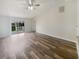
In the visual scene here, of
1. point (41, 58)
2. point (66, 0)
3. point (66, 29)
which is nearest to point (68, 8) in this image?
point (66, 0)

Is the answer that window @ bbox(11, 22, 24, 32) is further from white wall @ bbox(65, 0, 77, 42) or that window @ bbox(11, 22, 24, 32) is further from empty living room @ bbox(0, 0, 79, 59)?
white wall @ bbox(65, 0, 77, 42)

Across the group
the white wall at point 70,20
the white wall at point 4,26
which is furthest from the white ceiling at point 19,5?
the white wall at point 4,26

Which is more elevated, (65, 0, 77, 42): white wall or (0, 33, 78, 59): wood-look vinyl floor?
(65, 0, 77, 42): white wall

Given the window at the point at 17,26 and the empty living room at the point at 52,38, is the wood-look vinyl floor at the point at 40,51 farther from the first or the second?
the window at the point at 17,26

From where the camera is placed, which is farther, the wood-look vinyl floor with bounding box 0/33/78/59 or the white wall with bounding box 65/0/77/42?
the white wall with bounding box 65/0/77/42

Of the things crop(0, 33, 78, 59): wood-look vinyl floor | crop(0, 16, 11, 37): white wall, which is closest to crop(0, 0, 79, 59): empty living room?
crop(0, 33, 78, 59): wood-look vinyl floor

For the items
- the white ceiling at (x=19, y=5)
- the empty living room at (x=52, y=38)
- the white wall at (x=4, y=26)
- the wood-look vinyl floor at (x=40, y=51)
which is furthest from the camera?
the white wall at (x=4, y=26)

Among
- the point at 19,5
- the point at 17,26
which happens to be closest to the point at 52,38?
the point at 19,5

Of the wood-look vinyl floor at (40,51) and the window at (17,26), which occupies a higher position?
the window at (17,26)

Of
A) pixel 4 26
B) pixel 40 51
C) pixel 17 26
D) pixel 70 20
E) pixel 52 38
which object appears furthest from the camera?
pixel 17 26

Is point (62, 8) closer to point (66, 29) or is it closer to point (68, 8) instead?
point (68, 8)

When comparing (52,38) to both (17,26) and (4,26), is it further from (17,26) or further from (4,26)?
(17,26)

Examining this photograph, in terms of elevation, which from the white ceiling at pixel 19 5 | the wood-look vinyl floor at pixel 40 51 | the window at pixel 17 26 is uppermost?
the white ceiling at pixel 19 5

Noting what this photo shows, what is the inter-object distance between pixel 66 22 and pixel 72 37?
109 cm
